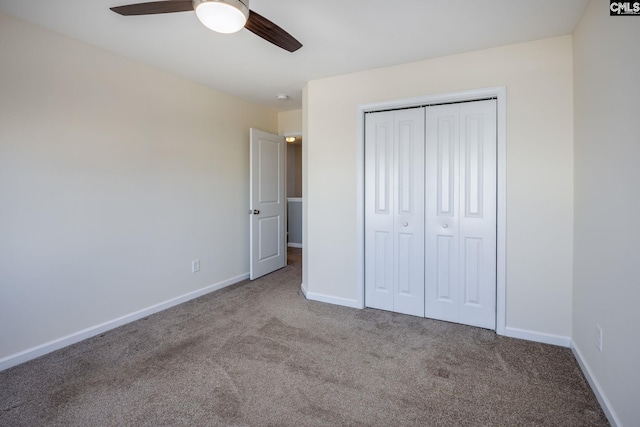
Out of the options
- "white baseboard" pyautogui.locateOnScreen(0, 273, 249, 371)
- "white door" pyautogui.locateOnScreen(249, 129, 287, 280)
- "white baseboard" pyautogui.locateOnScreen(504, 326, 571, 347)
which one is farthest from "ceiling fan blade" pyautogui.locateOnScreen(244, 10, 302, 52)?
"white baseboard" pyautogui.locateOnScreen(504, 326, 571, 347)

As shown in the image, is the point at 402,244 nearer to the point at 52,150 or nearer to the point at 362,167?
the point at 362,167

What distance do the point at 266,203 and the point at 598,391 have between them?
11.8 feet

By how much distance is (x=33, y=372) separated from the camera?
2068 millimetres

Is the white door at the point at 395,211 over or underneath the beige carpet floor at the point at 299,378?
over

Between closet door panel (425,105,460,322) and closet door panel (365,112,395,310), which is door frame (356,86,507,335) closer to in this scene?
closet door panel (425,105,460,322)

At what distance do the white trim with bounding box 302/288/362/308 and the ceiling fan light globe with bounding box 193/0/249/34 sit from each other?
101 inches

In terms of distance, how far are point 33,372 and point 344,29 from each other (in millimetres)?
3190

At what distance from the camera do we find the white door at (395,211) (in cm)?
290

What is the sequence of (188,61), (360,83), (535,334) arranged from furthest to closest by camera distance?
(360,83)
(188,61)
(535,334)

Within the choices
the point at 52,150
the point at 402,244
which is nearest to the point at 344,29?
the point at 402,244

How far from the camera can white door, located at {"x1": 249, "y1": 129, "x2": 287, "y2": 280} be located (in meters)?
4.04

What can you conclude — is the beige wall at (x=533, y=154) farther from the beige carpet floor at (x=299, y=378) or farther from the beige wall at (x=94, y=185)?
the beige wall at (x=94, y=185)

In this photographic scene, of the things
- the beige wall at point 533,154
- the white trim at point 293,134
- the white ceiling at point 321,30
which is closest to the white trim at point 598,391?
the beige wall at point 533,154

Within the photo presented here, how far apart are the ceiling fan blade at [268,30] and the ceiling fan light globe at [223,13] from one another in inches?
3.4
